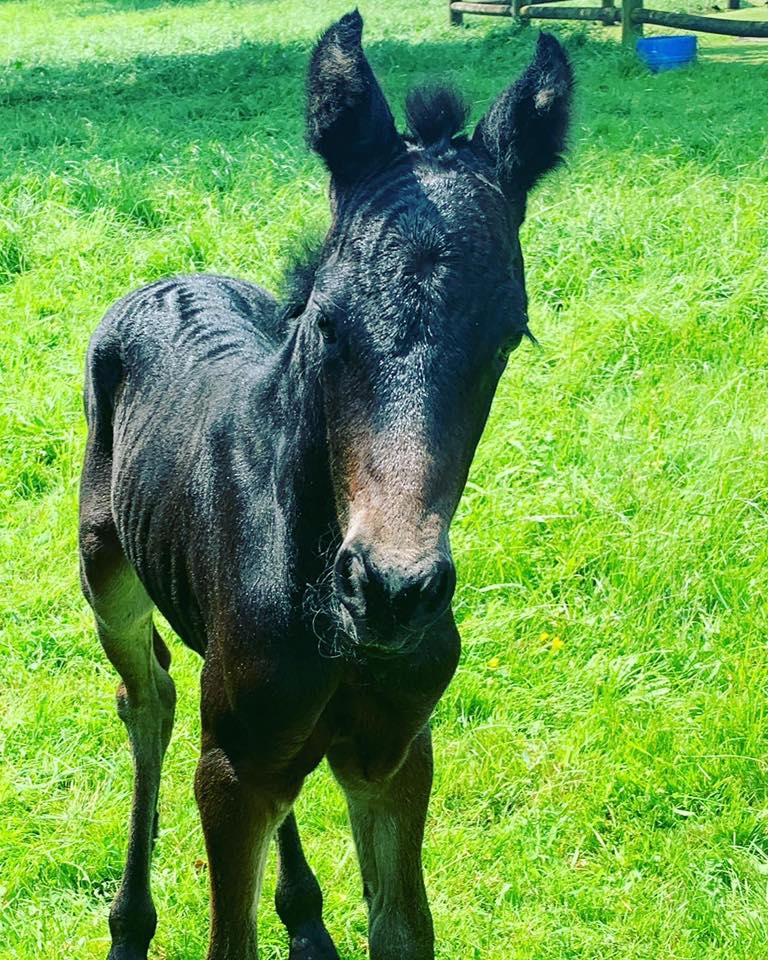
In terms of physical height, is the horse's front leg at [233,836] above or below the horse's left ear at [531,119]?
below

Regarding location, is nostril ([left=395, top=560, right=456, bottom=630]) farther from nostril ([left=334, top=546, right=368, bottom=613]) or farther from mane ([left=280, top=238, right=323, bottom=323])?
mane ([left=280, top=238, right=323, bottom=323])

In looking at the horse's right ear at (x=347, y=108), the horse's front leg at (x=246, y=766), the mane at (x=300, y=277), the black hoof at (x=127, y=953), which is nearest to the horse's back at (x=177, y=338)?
the mane at (x=300, y=277)

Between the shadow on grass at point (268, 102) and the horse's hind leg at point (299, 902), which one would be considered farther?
the shadow on grass at point (268, 102)

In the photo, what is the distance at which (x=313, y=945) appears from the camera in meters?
3.23

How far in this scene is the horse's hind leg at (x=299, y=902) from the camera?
3.23 metres

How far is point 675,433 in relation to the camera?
512cm

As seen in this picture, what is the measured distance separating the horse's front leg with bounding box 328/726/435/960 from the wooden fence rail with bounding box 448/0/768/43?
12.2 meters

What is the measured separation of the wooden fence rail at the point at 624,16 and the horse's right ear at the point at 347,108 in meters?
11.9

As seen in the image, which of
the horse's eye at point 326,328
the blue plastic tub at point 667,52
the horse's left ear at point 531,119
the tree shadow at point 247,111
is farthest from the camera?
the blue plastic tub at point 667,52

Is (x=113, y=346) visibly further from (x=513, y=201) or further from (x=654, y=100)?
(x=654, y=100)

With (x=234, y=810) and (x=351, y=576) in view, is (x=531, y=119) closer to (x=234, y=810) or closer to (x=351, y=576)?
(x=351, y=576)

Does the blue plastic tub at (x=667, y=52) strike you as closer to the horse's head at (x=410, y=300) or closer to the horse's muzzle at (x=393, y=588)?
the horse's head at (x=410, y=300)

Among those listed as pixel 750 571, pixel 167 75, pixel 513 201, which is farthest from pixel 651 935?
pixel 167 75

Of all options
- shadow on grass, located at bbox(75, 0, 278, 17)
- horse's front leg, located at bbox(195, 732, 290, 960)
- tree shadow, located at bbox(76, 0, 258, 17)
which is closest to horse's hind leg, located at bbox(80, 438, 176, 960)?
horse's front leg, located at bbox(195, 732, 290, 960)
